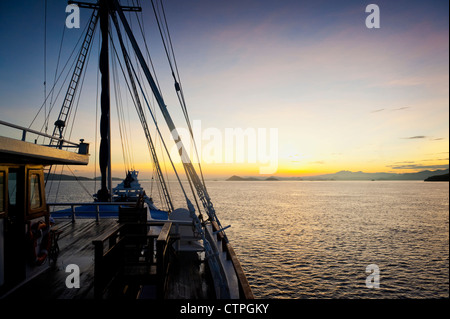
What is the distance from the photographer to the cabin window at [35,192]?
6.65m

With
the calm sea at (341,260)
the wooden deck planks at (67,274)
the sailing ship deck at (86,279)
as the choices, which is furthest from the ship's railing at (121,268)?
the calm sea at (341,260)

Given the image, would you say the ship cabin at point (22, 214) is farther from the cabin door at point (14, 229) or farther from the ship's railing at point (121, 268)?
the ship's railing at point (121, 268)

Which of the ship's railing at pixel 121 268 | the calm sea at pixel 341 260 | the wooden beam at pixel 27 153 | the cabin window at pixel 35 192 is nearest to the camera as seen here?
the ship's railing at pixel 121 268

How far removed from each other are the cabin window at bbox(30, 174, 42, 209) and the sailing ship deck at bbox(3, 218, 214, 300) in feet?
6.11

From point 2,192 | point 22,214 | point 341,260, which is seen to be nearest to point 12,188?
point 2,192

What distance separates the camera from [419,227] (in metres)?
44.1

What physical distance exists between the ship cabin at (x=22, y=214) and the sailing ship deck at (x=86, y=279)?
1.15 ft

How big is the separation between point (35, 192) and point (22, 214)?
83 centimetres

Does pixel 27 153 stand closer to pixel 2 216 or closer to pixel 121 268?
pixel 2 216

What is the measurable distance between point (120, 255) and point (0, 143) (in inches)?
123

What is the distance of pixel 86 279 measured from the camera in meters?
6.18

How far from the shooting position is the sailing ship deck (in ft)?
18.2
